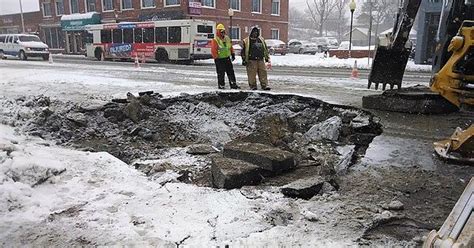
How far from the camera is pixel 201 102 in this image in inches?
327

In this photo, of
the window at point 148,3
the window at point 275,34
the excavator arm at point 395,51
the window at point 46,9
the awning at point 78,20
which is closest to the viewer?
the excavator arm at point 395,51

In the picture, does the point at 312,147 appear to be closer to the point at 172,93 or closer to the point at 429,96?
the point at 429,96

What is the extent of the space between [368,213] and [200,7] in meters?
31.3

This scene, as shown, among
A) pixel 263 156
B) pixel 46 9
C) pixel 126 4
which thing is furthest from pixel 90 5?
pixel 263 156

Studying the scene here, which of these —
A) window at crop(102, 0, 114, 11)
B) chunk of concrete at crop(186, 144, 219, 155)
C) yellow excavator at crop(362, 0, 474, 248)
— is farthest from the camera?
window at crop(102, 0, 114, 11)

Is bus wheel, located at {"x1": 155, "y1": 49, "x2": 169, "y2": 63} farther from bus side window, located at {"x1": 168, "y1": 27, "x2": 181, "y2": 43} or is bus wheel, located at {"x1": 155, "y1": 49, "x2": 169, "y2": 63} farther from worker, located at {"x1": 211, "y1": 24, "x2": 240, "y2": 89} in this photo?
worker, located at {"x1": 211, "y1": 24, "x2": 240, "y2": 89}

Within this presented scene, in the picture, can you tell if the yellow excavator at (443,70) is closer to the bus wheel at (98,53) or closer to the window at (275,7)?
the bus wheel at (98,53)

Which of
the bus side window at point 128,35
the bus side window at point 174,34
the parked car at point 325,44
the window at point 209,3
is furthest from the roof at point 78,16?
the parked car at point 325,44

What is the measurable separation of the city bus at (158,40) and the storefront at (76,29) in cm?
1059

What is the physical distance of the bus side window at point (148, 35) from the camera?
24.7m

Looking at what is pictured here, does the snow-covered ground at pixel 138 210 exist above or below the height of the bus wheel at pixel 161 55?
below

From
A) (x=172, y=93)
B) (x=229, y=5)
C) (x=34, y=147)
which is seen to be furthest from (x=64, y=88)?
(x=229, y=5)

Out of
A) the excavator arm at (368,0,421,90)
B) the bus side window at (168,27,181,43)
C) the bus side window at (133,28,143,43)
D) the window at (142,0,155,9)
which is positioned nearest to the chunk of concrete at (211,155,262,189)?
the excavator arm at (368,0,421,90)

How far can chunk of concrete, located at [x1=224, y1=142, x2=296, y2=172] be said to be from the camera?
4641 mm
